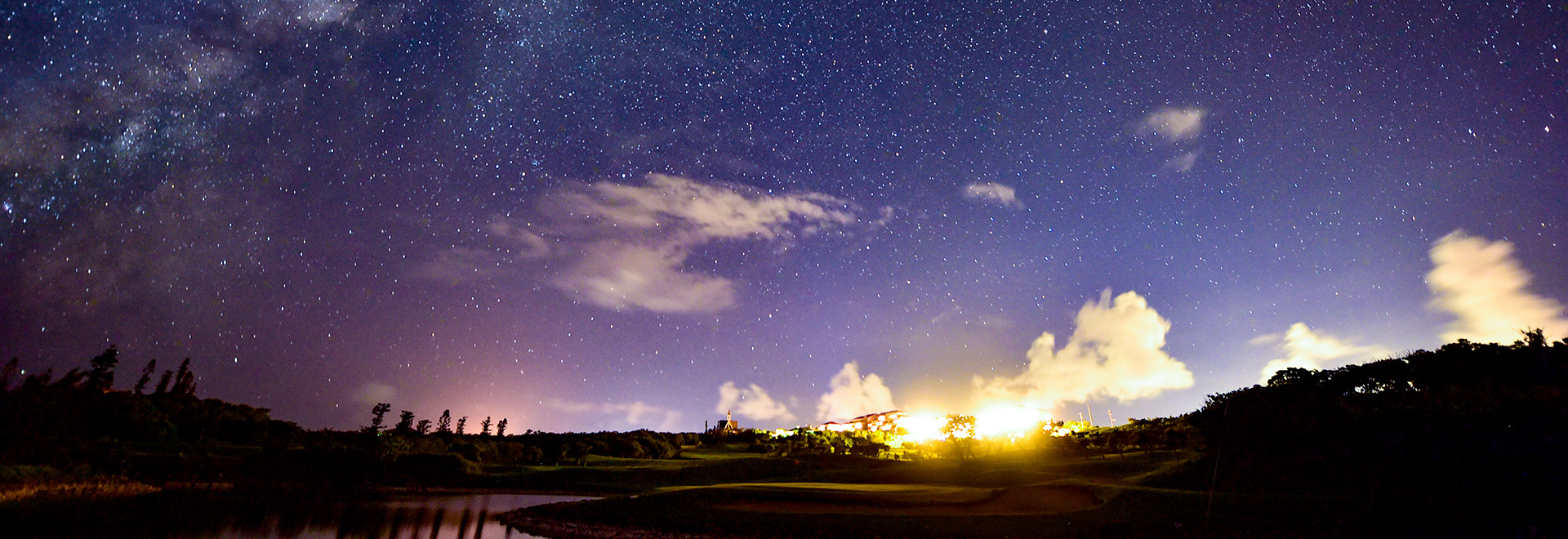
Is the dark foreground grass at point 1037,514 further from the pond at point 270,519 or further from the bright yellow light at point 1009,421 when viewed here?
the bright yellow light at point 1009,421

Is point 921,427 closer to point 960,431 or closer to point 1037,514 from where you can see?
point 960,431

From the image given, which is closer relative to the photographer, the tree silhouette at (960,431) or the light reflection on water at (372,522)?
the light reflection on water at (372,522)

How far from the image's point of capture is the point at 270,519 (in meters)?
38.3

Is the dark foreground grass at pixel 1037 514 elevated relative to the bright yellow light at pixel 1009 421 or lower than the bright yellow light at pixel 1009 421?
lower

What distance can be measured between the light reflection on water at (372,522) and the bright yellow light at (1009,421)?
72565 millimetres

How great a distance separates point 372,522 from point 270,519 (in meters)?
4.97

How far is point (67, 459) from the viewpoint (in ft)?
164

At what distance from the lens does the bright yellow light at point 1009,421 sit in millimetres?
104500

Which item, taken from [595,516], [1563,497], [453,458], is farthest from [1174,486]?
[453,458]

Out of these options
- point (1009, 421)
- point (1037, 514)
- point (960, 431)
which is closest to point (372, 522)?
point (1037, 514)

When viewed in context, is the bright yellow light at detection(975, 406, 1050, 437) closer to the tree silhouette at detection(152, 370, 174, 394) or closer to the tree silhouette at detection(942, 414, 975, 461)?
the tree silhouette at detection(942, 414, 975, 461)

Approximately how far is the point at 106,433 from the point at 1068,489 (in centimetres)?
10137

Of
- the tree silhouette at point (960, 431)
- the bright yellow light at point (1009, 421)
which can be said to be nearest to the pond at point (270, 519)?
the tree silhouette at point (960, 431)

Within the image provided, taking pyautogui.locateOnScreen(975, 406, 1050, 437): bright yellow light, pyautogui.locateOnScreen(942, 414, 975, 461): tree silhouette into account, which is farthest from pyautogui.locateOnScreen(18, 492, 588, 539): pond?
pyautogui.locateOnScreen(975, 406, 1050, 437): bright yellow light
